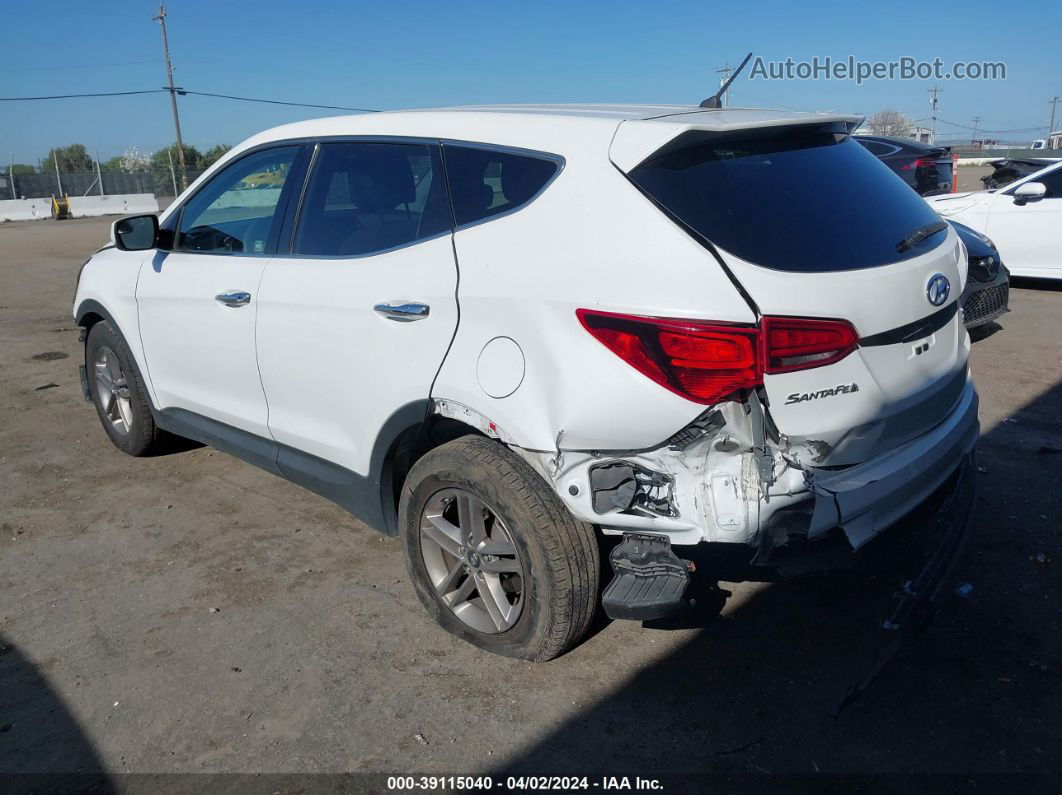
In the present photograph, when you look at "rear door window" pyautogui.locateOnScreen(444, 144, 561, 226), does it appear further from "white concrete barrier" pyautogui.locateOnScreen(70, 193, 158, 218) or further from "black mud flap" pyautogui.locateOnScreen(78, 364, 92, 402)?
"white concrete barrier" pyautogui.locateOnScreen(70, 193, 158, 218)

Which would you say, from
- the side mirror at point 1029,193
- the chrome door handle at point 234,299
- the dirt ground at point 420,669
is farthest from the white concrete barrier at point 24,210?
the chrome door handle at point 234,299

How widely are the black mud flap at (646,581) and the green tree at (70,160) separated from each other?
62344 millimetres

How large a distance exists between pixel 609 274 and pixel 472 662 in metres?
1.56

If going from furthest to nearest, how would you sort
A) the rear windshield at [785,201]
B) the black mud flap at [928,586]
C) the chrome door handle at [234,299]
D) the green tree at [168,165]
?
the green tree at [168,165] < the chrome door handle at [234,299] < the black mud flap at [928,586] < the rear windshield at [785,201]

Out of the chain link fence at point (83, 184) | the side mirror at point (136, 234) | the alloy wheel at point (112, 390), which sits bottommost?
the alloy wheel at point (112, 390)

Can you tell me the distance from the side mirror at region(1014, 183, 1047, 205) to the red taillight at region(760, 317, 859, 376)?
26.8ft

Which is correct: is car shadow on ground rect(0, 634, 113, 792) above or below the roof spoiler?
below

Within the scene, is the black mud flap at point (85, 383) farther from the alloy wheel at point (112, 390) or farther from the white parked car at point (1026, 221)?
the white parked car at point (1026, 221)

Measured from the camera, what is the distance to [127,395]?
17.1ft

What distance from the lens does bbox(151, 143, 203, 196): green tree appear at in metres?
48.4

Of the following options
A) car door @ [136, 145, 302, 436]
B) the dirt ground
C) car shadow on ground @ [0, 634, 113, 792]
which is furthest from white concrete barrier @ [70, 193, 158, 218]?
car shadow on ground @ [0, 634, 113, 792]

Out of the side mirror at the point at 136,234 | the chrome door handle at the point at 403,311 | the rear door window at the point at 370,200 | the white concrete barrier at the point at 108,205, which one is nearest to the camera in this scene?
the chrome door handle at the point at 403,311

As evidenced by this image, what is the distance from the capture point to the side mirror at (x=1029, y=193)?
30.1ft

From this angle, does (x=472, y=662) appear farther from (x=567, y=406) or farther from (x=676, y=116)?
(x=676, y=116)
